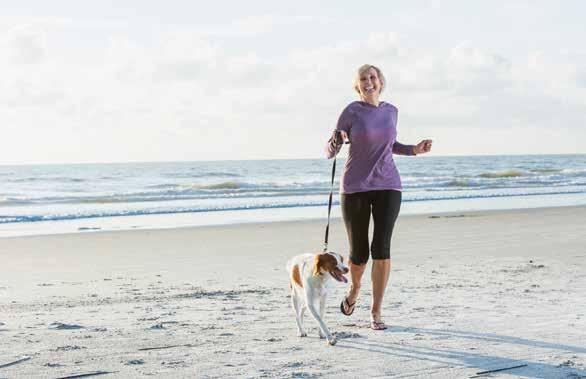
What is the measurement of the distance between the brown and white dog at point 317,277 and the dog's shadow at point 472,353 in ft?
0.89

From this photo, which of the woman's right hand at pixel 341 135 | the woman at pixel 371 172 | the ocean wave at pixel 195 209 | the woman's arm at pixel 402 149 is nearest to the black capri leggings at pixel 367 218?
the woman at pixel 371 172

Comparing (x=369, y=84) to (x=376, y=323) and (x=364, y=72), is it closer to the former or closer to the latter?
(x=364, y=72)

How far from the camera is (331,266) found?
5.13 metres

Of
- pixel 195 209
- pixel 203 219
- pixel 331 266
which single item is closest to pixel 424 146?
pixel 331 266

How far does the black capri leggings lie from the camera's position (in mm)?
5621

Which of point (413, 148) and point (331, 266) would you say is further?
point (413, 148)

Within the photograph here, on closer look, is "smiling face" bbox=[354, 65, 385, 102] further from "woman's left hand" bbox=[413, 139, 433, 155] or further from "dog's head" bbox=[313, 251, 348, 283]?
"dog's head" bbox=[313, 251, 348, 283]

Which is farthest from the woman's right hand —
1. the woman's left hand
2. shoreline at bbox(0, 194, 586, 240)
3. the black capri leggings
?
shoreline at bbox(0, 194, 586, 240)

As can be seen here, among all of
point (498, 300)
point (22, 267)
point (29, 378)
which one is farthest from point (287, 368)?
point (22, 267)

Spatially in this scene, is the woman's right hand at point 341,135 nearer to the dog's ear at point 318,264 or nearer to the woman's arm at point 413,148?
the woman's arm at point 413,148

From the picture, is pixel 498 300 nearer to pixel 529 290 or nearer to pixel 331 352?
pixel 529 290

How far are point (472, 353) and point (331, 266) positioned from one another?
3.42ft

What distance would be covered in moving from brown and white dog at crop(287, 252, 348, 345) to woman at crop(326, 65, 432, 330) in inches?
20.2

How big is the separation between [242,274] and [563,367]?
4686 mm
